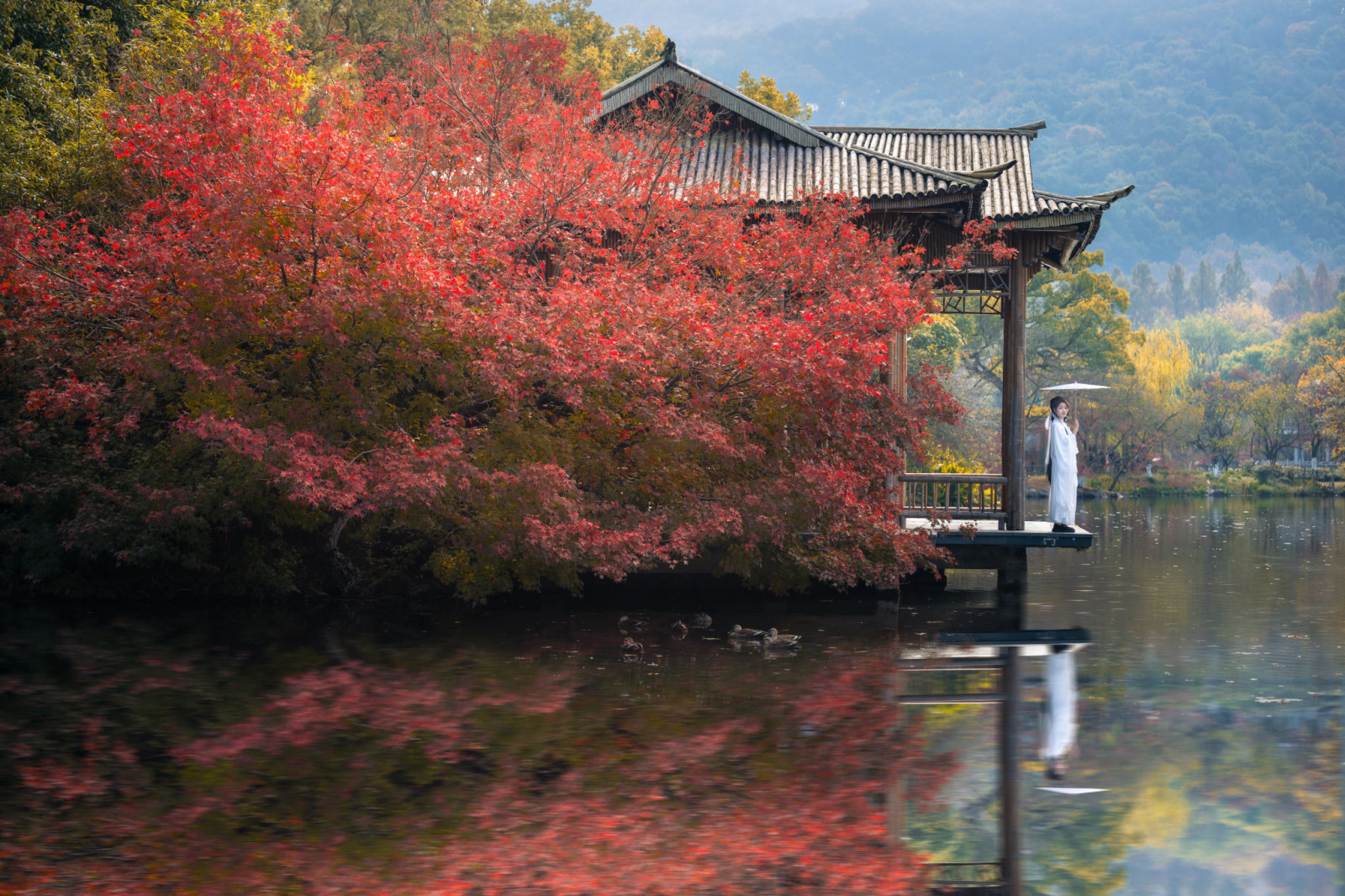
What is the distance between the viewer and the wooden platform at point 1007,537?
47.8ft

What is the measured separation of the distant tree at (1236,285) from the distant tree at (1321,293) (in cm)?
707

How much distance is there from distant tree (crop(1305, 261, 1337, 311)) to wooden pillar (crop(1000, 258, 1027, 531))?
5596 inches

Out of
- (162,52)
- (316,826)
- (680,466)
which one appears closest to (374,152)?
(680,466)

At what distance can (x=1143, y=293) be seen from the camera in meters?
142

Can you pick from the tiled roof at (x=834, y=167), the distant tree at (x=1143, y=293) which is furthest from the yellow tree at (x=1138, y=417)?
the distant tree at (x=1143, y=293)

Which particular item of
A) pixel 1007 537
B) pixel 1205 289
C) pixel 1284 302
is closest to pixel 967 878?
pixel 1007 537

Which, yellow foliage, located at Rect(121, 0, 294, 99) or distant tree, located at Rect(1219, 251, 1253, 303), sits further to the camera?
distant tree, located at Rect(1219, 251, 1253, 303)

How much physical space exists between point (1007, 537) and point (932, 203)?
14.3ft

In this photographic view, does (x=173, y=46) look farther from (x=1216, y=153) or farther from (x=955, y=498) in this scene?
(x=1216, y=153)

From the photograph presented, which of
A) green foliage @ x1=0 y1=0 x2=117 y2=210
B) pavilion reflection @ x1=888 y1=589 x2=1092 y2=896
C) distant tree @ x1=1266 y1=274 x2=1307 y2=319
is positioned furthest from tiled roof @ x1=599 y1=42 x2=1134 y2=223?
distant tree @ x1=1266 y1=274 x2=1307 y2=319

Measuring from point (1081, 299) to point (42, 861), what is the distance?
168 feet

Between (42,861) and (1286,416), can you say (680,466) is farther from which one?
(1286,416)

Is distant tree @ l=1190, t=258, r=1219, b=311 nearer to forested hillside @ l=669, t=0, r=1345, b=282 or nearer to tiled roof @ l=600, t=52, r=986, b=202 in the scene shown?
forested hillside @ l=669, t=0, r=1345, b=282

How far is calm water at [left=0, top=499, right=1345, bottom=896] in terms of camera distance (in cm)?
559
